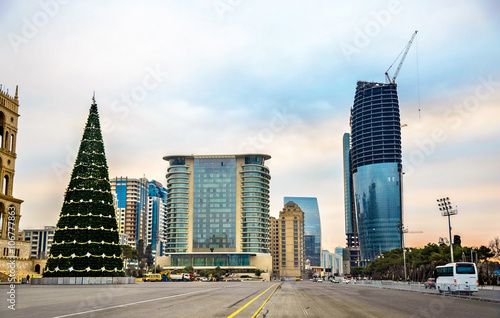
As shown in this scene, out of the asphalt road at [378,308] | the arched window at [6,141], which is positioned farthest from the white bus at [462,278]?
the arched window at [6,141]

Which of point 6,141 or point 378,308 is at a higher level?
point 6,141

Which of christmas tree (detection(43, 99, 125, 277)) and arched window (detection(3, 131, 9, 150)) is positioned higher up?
arched window (detection(3, 131, 9, 150))

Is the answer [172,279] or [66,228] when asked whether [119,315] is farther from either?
[172,279]

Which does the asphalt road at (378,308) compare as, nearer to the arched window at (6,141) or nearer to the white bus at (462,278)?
the white bus at (462,278)

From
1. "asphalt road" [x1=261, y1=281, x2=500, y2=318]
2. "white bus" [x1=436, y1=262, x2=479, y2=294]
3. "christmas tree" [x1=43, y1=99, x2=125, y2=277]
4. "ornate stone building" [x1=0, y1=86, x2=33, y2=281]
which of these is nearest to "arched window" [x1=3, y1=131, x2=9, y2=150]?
"ornate stone building" [x1=0, y1=86, x2=33, y2=281]

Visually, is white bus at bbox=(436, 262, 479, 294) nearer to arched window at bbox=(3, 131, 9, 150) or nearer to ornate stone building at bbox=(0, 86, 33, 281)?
ornate stone building at bbox=(0, 86, 33, 281)

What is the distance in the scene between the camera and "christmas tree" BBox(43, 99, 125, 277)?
228 ft

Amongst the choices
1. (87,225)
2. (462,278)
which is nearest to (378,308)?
(462,278)

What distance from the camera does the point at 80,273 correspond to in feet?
227

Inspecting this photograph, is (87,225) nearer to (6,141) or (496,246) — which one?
(6,141)

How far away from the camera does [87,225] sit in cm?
7050

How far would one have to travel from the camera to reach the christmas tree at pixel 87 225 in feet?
228

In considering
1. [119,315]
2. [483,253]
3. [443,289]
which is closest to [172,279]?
[483,253]

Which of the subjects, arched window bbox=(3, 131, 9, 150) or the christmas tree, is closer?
the christmas tree
